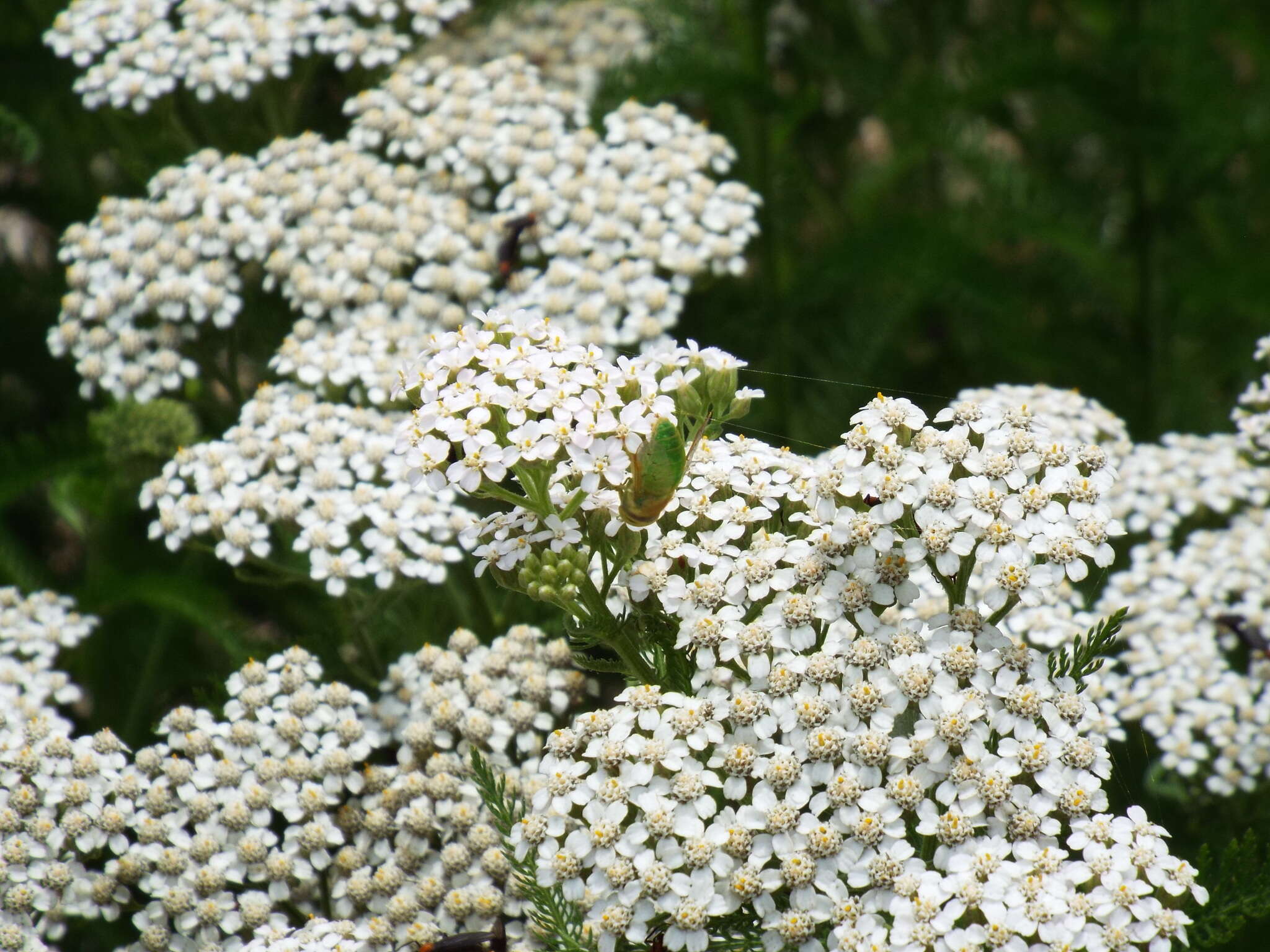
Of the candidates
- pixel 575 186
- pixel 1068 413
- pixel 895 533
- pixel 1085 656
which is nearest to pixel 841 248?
pixel 575 186

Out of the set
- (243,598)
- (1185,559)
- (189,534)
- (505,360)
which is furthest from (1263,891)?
(243,598)

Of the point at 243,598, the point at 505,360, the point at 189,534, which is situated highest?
the point at 505,360

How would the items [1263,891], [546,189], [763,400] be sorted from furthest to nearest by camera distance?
[763,400]
[546,189]
[1263,891]

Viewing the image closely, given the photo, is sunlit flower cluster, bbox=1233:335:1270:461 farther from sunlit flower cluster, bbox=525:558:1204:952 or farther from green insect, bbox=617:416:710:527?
green insect, bbox=617:416:710:527

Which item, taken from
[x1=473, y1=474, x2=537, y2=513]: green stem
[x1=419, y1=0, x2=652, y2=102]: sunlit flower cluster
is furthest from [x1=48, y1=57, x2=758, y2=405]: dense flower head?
[x1=473, y1=474, x2=537, y2=513]: green stem

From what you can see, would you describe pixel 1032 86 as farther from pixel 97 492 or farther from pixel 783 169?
pixel 97 492

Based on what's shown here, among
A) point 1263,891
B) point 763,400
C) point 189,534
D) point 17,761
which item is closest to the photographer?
point 1263,891

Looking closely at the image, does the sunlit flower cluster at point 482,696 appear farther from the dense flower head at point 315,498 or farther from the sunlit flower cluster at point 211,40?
the sunlit flower cluster at point 211,40
